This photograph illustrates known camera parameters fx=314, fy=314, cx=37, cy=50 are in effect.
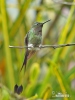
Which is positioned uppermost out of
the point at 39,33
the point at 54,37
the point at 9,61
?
the point at 39,33

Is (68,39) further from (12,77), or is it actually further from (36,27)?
(36,27)

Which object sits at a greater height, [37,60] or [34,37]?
[34,37]

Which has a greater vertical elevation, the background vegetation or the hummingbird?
the hummingbird

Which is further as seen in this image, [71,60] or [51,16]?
[51,16]

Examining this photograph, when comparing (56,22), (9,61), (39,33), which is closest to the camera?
(39,33)

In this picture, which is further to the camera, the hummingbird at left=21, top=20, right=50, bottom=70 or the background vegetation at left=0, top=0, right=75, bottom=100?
the background vegetation at left=0, top=0, right=75, bottom=100

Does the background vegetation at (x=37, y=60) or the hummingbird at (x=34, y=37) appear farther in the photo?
the background vegetation at (x=37, y=60)

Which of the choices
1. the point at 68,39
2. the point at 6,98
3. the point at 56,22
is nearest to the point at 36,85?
the point at 68,39

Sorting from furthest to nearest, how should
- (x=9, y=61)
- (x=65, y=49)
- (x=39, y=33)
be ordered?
(x=65, y=49) → (x=9, y=61) → (x=39, y=33)

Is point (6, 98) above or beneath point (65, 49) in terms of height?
above

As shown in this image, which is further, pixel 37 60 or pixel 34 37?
pixel 37 60

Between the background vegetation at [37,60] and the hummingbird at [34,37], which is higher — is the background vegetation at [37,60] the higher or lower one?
the lower one
